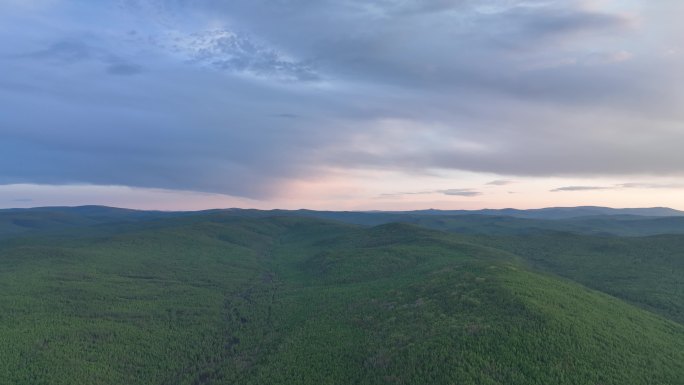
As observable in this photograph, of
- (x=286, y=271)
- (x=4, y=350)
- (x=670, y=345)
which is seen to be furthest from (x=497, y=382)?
(x=286, y=271)

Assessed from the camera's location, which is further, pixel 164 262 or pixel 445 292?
pixel 164 262

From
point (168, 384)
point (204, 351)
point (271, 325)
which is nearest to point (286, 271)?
point (271, 325)

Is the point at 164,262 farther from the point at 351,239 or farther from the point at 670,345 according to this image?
the point at 670,345

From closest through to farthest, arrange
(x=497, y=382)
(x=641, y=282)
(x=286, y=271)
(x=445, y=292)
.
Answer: (x=497, y=382) → (x=445, y=292) → (x=641, y=282) → (x=286, y=271)

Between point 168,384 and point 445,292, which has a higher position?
point 445,292

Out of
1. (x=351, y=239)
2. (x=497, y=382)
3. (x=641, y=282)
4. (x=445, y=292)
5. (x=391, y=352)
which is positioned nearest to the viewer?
(x=497, y=382)

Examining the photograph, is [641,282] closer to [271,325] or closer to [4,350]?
[271,325]
